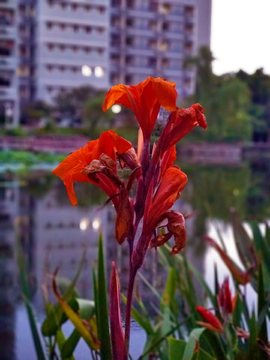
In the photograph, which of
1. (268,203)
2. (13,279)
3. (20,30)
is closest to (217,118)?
(20,30)

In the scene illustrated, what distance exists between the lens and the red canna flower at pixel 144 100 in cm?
32

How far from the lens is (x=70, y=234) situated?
13.1 feet

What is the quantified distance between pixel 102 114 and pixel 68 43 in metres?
9.24

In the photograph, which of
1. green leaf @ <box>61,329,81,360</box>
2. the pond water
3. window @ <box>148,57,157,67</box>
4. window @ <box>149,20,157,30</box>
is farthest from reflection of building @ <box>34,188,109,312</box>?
window @ <box>149,20,157,30</box>

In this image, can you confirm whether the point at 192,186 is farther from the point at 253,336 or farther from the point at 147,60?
the point at 147,60

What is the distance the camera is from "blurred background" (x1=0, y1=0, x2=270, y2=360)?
7.12ft

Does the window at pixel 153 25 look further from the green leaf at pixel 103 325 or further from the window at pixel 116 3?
the green leaf at pixel 103 325

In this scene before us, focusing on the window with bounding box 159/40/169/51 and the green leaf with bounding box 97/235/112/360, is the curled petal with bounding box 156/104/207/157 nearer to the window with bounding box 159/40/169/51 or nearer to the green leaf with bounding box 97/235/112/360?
the green leaf with bounding box 97/235/112/360

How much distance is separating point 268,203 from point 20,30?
776 inches

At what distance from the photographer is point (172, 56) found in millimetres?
25656

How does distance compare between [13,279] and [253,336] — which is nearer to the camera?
[253,336]

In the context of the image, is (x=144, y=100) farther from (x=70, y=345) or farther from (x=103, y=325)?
(x=70, y=345)

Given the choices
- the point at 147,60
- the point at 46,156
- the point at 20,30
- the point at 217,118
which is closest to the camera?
the point at 46,156

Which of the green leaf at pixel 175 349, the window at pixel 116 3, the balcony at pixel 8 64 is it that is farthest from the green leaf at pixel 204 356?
the window at pixel 116 3
